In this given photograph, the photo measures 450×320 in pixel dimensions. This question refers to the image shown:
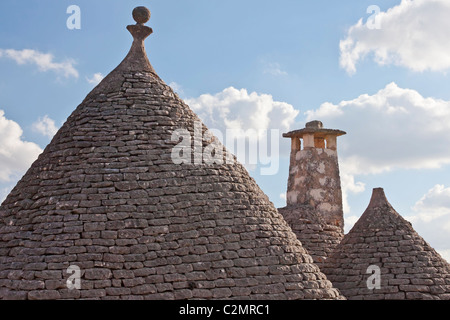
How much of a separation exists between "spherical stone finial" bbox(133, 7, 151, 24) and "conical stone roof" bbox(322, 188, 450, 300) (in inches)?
240

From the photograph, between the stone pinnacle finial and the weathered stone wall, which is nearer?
the stone pinnacle finial

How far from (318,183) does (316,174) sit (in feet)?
0.83

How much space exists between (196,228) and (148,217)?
0.73 meters

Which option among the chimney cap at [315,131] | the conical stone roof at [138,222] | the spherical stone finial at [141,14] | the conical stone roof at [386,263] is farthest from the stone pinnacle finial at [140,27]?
the chimney cap at [315,131]

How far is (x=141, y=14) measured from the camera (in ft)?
34.6

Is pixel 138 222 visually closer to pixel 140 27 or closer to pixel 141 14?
pixel 140 27

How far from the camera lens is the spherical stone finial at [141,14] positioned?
10.5 m

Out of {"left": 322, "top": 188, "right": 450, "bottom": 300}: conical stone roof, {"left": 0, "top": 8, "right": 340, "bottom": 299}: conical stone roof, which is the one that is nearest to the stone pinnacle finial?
{"left": 0, "top": 8, "right": 340, "bottom": 299}: conical stone roof

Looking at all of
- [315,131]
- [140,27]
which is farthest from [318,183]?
[140,27]

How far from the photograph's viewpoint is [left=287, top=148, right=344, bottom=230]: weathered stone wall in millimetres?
15664

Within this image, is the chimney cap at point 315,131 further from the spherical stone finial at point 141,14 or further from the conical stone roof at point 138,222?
the spherical stone finial at point 141,14

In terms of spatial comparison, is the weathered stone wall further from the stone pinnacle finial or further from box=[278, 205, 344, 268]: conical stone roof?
the stone pinnacle finial
